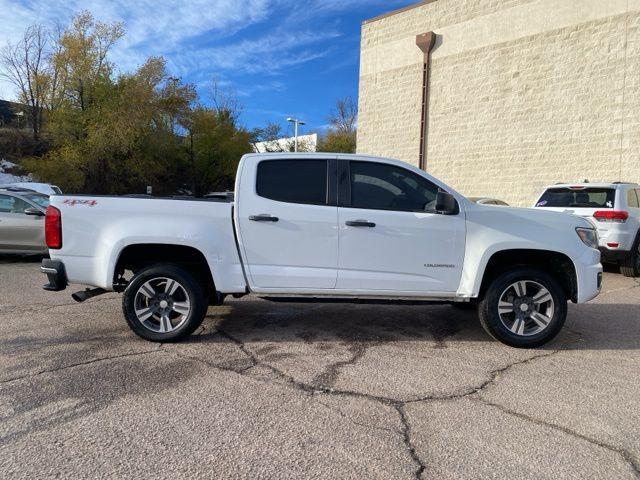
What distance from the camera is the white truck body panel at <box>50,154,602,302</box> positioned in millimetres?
4734

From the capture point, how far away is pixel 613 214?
8.88 m

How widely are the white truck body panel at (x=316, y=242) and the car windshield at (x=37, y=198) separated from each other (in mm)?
6453

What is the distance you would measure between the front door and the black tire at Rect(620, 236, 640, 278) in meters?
6.26

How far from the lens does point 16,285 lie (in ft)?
25.7

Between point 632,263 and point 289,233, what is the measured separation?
308 inches

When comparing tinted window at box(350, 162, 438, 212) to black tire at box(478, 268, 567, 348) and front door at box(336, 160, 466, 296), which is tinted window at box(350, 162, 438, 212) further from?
black tire at box(478, 268, 567, 348)

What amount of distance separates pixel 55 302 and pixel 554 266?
6.45 m

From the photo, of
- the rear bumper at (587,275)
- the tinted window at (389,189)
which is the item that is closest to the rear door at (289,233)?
the tinted window at (389,189)

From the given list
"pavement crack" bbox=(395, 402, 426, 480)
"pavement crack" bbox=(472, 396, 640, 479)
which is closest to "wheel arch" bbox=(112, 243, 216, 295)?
"pavement crack" bbox=(395, 402, 426, 480)

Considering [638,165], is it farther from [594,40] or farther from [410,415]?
[410,415]

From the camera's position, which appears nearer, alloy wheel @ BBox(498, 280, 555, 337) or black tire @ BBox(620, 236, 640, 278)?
alloy wheel @ BBox(498, 280, 555, 337)

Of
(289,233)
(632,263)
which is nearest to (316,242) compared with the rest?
(289,233)

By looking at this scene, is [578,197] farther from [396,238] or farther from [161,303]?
[161,303]

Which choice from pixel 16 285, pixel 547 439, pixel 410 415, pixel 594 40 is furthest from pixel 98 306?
pixel 594 40
